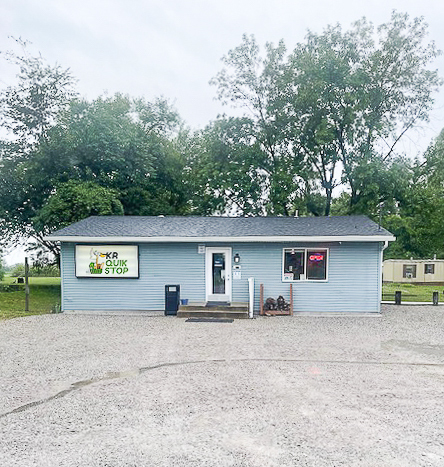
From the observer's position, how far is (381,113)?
63.3ft

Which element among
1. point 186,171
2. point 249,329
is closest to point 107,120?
point 186,171

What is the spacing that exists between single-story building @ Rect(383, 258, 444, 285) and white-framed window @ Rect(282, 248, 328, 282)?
15115mm

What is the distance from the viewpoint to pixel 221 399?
477 cm

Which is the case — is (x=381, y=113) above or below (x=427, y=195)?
above

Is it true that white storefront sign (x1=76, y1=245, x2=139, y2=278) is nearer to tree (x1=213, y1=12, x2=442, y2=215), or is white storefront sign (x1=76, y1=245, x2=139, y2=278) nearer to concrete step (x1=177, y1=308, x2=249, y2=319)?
concrete step (x1=177, y1=308, x2=249, y2=319)

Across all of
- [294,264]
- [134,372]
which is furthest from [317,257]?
[134,372]

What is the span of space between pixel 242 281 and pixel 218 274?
32.1 inches

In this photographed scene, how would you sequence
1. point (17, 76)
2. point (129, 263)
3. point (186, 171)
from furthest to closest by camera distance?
point (186, 171), point (17, 76), point (129, 263)

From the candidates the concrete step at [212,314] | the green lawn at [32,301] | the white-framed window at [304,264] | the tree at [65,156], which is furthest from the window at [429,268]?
the green lawn at [32,301]

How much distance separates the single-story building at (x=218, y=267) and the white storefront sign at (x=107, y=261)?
0.10 ft

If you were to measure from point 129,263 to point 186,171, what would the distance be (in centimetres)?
1176

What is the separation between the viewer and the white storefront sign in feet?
39.5

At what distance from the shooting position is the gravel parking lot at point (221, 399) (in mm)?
3494

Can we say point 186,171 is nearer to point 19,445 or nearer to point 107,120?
point 107,120
